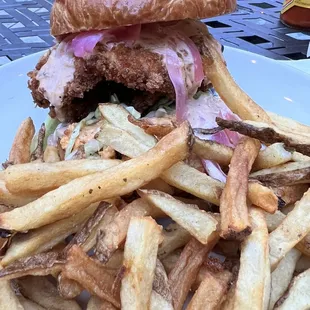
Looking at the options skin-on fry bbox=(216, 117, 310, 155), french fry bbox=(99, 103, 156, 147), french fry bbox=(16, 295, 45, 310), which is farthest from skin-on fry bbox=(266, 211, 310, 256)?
french fry bbox=(16, 295, 45, 310)

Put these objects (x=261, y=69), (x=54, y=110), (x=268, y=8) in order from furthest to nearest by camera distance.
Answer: (x=268, y=8) < (x=261, y=69) < (x=54, y=110)

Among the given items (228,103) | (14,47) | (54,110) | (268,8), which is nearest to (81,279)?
(228,103)

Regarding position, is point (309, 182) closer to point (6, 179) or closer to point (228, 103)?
point (228, 103)

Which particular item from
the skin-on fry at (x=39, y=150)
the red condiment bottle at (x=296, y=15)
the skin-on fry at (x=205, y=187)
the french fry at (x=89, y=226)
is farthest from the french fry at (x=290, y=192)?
the red condiment bottle at (x=296, y=15)

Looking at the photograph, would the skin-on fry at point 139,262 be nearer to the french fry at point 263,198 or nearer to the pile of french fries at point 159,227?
the pile of french fries at point 159,227

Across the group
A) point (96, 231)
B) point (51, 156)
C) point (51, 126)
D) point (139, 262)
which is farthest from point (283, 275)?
point (51, 126)

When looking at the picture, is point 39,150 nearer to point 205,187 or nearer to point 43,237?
point 43,237
